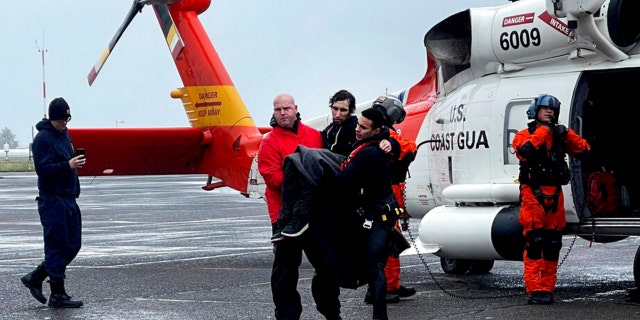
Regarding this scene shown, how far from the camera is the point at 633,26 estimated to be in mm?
9148

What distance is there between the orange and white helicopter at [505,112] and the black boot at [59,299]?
117 inches

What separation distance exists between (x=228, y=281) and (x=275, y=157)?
3224mm

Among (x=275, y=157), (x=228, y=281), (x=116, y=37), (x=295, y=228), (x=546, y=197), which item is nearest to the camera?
(x=295, y=228)

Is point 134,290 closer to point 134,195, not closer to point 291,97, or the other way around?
point 291,97

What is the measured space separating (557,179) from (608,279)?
2.11 metres

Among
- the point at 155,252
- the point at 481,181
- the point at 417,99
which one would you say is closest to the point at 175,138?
the point at 155,252

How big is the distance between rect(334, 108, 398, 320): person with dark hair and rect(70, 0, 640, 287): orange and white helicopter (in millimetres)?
2045

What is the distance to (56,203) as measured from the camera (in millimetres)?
9070

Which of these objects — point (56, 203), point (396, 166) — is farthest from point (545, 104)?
point (56, 203)

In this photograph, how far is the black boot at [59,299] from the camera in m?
9.02

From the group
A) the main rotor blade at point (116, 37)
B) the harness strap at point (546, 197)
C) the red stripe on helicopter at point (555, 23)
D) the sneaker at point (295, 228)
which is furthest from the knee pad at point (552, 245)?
the main rotor blade at point (116, 37)

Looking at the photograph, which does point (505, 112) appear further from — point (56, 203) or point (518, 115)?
point (56, 203)

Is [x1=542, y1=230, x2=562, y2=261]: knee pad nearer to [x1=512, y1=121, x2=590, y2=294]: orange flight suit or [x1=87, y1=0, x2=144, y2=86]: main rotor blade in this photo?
[x1=512, y1=121, x2=590, y2=294]: orange flight suit

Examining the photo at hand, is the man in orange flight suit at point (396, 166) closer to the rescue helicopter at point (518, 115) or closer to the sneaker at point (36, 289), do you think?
the rescue helicopter at point (518, 115)
